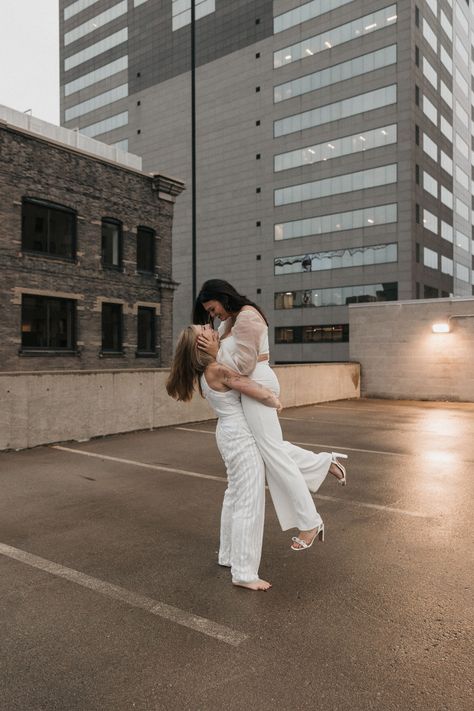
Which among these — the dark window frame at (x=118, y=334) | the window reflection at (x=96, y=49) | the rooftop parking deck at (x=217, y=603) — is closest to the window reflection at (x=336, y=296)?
the dark window frame at (x=118, y=334)

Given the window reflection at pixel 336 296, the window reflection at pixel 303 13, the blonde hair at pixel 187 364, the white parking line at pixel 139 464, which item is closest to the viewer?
the blonde hair at pixel 187 364

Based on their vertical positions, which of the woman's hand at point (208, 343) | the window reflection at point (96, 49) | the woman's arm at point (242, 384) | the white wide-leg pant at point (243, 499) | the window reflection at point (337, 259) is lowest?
the white wide-leg pant at point (243, 499)

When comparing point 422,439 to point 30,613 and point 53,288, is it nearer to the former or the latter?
point 30,613

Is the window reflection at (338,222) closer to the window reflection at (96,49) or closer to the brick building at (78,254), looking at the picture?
the brick building at (78,254)

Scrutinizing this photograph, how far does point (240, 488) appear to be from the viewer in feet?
12.8

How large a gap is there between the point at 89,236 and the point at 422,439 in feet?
59.2

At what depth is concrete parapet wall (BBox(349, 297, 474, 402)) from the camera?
18.3m

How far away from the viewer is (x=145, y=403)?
37.4ft

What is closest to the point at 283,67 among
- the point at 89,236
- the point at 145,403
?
the point at 89,236

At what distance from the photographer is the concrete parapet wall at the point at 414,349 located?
18.3 metres

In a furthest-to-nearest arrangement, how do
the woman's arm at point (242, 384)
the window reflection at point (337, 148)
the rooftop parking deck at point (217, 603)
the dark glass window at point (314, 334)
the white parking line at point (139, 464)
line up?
the dark glass window at point (314, 334), the window reflection at point (337, 148), the white parking line at point (139, 464), the woman's arm at point (242, 384), the rooftop parking deck at point (217, 603)

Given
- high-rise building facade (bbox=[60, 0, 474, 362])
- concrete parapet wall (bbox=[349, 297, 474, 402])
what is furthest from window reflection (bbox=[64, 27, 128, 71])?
concrete parapet wall (bbox=[349, 297, 474, 402])

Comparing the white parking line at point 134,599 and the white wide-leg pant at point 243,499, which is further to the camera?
the white wide-leg pant at point 243,499

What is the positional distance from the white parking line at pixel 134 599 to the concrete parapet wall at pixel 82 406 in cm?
Result: 497
